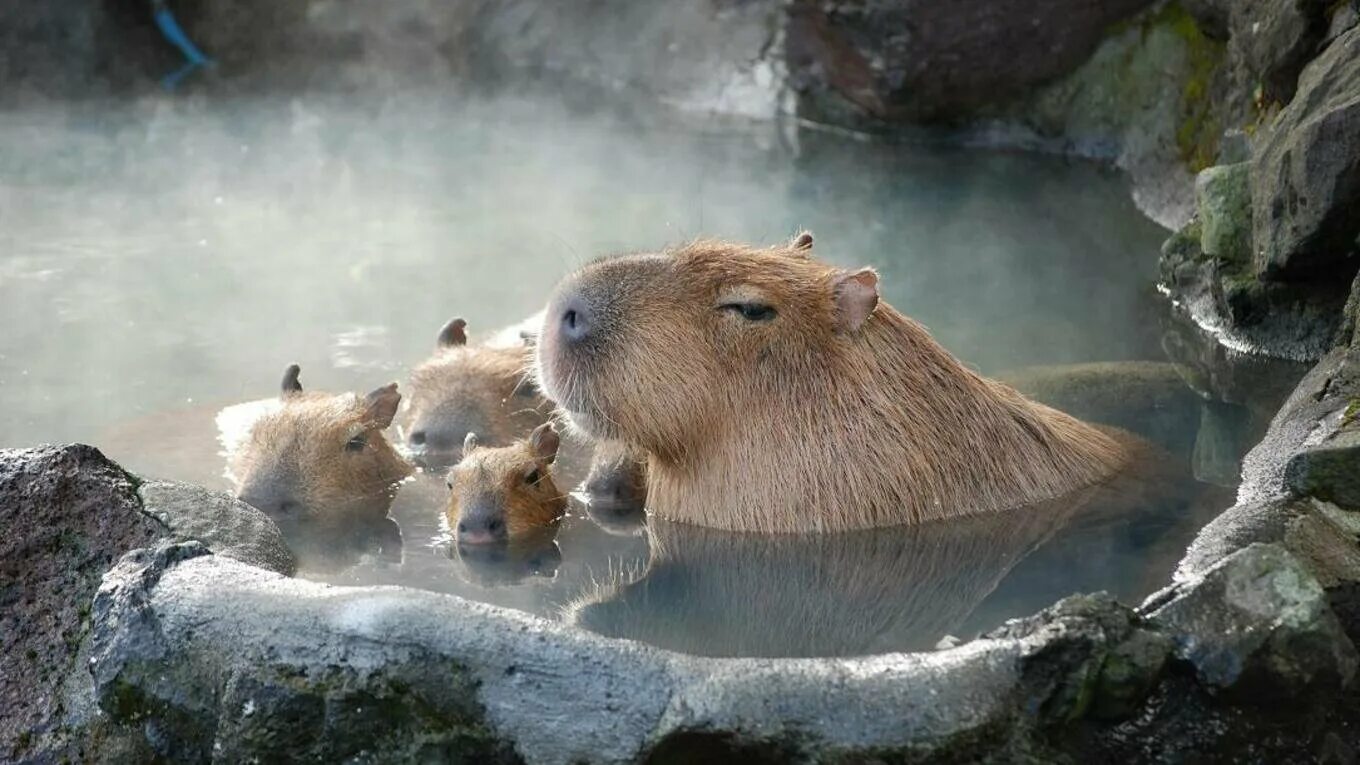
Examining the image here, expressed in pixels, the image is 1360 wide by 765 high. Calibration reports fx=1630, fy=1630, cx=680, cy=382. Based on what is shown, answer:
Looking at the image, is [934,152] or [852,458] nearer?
[852,458]

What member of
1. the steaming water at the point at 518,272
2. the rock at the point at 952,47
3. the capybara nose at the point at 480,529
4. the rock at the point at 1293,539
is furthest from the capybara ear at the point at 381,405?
the rock at the point at 952,47

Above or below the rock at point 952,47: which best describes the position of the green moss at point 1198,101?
below

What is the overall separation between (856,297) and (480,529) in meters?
1.18

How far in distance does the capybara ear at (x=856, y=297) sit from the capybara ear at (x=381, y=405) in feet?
5.49

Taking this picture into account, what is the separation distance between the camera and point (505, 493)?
448 centimetres

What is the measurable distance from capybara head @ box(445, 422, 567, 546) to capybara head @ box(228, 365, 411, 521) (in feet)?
1.34

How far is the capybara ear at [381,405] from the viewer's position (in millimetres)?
5219

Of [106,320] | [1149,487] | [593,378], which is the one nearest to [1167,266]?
[1149,487]

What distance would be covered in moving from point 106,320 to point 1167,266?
4.43m

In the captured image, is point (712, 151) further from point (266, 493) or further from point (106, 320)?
point (266, 493)

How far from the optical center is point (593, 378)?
13.7 ft

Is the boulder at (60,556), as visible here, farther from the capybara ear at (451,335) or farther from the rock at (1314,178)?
the rock at (1314,178)

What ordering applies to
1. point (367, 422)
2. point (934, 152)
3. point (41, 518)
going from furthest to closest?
point (934, 152) → point (367, 422) → point (41, 518)

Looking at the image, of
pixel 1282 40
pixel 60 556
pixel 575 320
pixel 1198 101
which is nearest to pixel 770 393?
pixel 575 320
